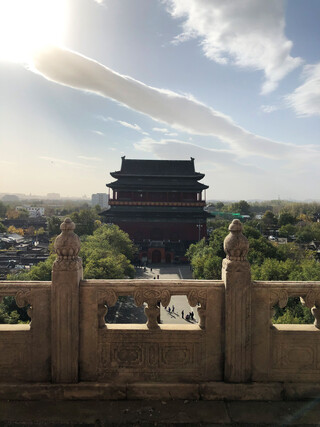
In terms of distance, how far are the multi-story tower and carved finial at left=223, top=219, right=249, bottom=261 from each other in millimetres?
37531

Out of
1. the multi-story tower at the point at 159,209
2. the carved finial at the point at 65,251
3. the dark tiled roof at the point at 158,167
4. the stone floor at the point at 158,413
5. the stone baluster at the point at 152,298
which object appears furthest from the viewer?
the dark tiled roof at the point at 158,167

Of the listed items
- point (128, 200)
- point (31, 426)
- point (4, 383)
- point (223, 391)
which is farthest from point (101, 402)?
point (128, 200)

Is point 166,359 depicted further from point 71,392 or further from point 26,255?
point 26,255

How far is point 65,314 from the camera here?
11.8ft

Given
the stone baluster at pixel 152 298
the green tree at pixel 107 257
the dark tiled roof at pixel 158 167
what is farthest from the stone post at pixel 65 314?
the dark tiled roof at pixel 158 167

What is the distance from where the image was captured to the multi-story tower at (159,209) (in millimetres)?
43188

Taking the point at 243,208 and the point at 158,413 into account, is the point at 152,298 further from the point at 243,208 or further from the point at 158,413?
the point at 243,208

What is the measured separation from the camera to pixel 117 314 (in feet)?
71.1

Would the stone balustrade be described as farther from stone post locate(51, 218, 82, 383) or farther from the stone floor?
the stone floor

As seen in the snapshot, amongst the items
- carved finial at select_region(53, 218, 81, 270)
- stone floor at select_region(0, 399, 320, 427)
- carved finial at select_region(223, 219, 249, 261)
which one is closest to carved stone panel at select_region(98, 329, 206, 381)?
stone floor at select_region(0, 399, 320, 427)

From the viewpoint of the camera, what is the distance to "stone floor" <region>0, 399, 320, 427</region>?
316cm

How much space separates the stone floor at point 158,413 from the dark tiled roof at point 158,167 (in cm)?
4384

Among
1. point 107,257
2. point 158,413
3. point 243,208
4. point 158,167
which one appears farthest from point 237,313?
point 243,208

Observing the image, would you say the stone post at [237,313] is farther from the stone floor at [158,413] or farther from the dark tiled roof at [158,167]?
the dark tiled roof at [158,167]
